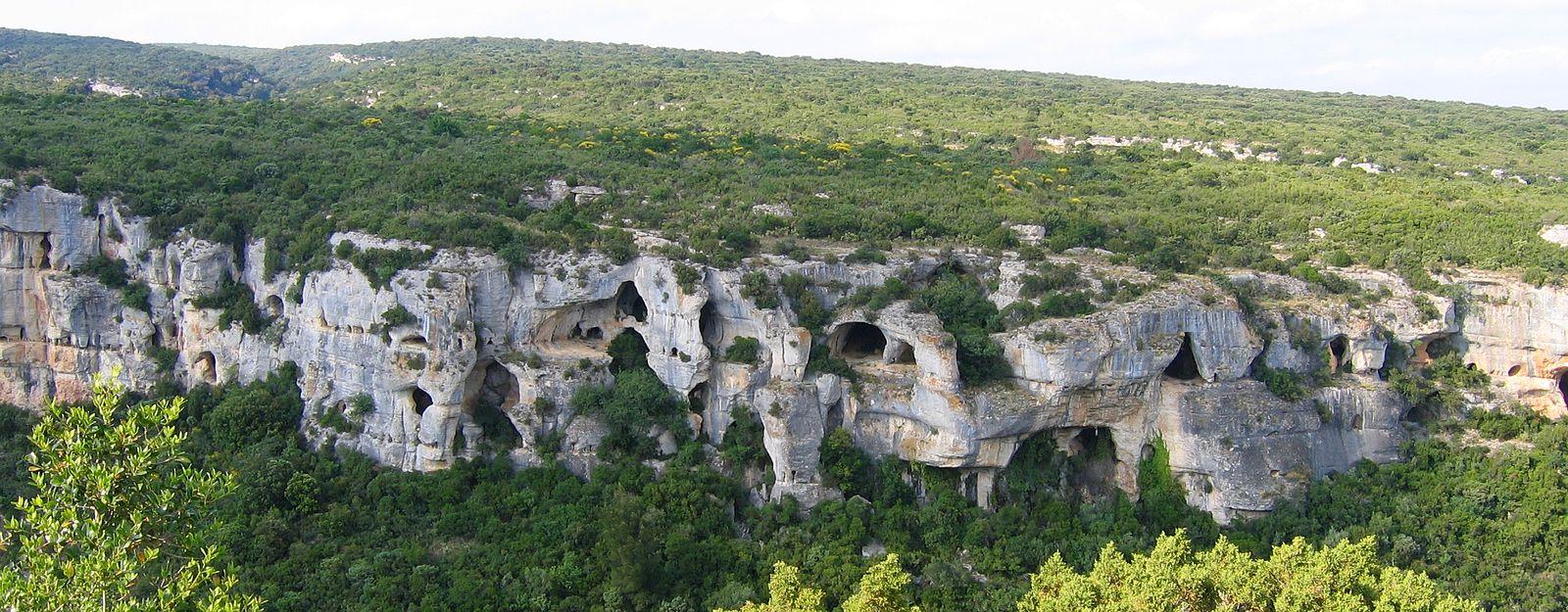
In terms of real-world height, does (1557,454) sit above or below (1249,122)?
below

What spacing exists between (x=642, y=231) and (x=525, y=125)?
2196 centimetres

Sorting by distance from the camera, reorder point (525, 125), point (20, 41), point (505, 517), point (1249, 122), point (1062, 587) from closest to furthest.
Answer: point (1062, 587) < point (505, 517) < point (525, 125) < point (1249, 122) < point (20, 41)

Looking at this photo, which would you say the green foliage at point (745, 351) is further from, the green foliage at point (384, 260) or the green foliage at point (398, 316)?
the green foliage at point (384, 260)

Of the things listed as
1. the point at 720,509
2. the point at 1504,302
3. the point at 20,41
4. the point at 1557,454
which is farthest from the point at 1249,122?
the point at 20,41

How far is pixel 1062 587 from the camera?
2341cm

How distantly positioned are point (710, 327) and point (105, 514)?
18765 mm

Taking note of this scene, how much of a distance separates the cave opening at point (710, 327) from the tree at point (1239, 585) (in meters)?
11.4

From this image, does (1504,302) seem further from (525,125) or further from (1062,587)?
(525,125)

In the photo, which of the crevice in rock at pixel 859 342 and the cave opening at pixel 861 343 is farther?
the cave opening at pixel 861 343

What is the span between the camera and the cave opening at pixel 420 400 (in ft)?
102

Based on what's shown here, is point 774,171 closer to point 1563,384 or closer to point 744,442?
point 744,442

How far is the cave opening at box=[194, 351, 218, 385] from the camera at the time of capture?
114 ft

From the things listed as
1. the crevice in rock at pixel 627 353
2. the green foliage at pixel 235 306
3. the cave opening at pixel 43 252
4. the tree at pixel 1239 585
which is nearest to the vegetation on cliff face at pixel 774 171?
the green foliage at pixel 235 306

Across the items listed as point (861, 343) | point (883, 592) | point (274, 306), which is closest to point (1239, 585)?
point (883, 592)
